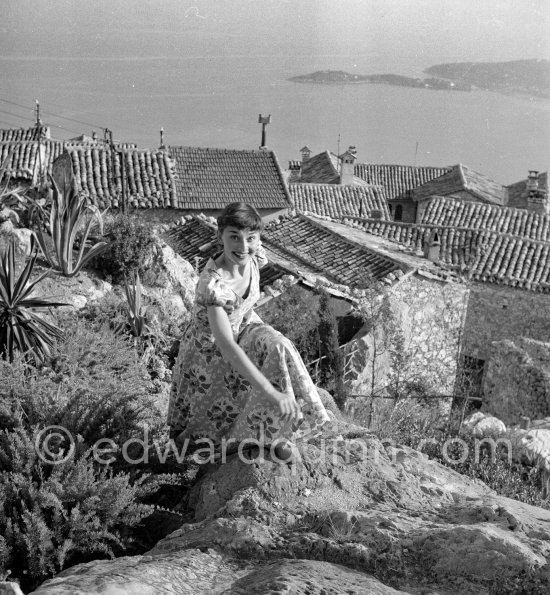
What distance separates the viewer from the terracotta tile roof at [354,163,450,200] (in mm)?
47375

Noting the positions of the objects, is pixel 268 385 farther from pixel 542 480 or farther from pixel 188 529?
pixel 542 480

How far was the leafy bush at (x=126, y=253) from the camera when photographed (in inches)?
341

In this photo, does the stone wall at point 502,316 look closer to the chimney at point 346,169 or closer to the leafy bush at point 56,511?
the leafy bush at point 56,511

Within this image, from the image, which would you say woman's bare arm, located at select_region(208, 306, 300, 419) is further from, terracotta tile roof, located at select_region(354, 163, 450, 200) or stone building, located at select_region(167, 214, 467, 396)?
terracotta tile roof, located at select_region(354, 163, 450, 200)

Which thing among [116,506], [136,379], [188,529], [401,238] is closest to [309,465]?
[188,529]

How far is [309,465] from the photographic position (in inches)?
151

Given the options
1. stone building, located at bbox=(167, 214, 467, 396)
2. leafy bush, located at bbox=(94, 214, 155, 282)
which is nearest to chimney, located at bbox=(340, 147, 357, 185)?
stone building, located at bbox=(167, 214, 467, 396)

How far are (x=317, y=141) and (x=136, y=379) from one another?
74240mm

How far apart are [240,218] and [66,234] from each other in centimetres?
469

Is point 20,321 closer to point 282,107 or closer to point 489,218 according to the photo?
point 489,218

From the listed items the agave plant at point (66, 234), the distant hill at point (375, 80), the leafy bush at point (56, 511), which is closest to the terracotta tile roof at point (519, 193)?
the agave plant at point (66, 234)

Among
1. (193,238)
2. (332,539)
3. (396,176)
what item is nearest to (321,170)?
(396,176)

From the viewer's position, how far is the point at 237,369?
3.75m

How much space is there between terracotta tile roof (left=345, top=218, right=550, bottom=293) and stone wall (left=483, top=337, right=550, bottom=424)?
8334mm
